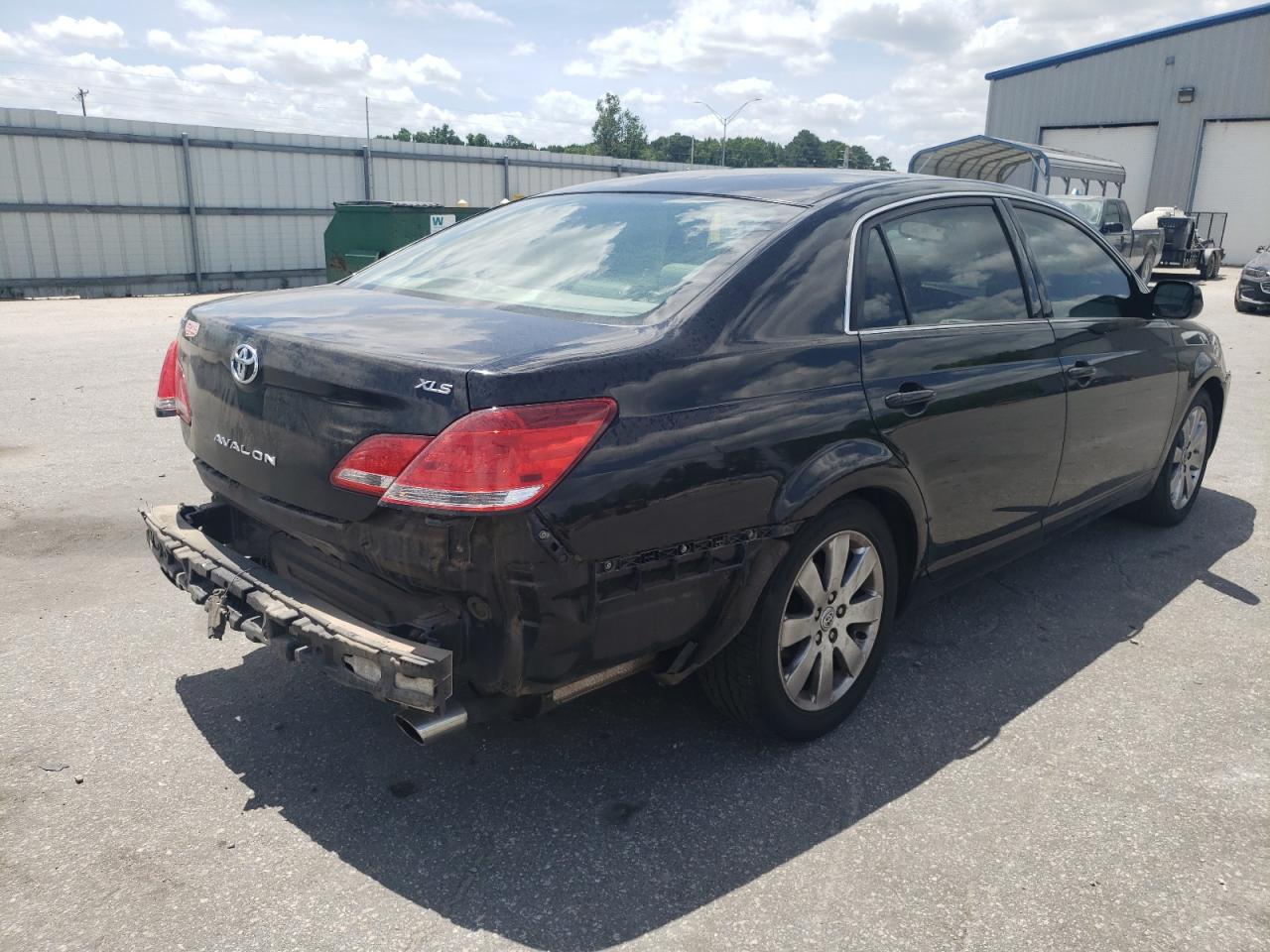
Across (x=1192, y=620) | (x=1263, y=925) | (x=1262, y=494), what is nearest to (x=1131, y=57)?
(x=1262, y=494)

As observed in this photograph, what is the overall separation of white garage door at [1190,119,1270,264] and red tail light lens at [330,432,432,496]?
3572cm

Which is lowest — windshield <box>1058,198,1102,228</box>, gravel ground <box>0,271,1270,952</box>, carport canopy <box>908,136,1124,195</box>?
gravel ground <box>0,271,1270,952</box>

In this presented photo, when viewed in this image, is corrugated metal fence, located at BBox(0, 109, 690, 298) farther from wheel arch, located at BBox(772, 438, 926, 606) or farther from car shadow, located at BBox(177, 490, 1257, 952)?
wheel arch, located at BBox(772, 438, 926, 606)

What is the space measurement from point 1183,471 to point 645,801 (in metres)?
3.99

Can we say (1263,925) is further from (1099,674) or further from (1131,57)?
(1131,57)

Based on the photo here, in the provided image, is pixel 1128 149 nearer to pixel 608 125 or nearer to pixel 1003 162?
pixel 1003 162

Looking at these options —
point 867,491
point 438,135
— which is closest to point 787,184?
point 867,491

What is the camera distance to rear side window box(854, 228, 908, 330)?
126 inches

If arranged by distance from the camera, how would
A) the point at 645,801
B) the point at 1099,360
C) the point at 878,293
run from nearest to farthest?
1. the point at 645,801
2. the point at 878,293
3. the point at 1099,360

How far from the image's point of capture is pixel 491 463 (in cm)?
228

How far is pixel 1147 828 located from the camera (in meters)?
2.84

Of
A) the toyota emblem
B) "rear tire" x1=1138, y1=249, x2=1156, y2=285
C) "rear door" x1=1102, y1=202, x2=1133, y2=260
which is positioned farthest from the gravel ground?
"rear tire" x1=1138, y1=249, x2=1156, y2=285

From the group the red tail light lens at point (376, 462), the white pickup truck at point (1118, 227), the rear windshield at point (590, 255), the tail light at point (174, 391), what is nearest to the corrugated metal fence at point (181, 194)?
the white pickup truck at point (1118, 227)

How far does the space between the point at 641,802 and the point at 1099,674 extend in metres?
1.98
